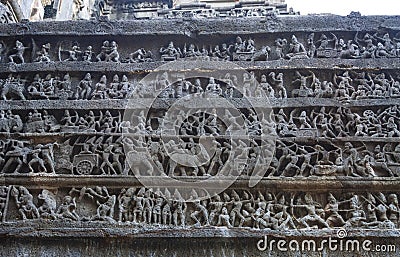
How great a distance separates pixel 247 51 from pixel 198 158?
1812mm

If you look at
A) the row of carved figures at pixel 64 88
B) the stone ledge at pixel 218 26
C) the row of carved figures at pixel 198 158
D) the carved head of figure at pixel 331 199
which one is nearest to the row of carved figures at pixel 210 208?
the carved head of figure at pixel 331 199

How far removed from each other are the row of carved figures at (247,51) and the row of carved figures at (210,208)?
2026 mm

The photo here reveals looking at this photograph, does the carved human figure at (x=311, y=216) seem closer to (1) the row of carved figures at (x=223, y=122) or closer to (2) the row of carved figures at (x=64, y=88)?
(1) the row of carved figures at (x=223, y=122)

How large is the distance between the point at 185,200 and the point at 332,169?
68.3 inches

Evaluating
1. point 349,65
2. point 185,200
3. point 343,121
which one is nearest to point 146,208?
point 185,200

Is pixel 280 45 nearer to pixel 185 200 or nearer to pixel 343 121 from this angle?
pixel 343 121

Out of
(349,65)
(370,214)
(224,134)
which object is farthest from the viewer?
(349,65)

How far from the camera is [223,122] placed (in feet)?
21.9

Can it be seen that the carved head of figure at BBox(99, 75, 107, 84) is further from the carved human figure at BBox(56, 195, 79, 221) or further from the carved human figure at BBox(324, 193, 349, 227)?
the carved human figure at BBox(324, 193, 349, 227)

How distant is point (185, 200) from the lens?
6125 millimetres

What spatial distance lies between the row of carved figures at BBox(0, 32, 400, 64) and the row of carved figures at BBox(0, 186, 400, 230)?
6.65ft

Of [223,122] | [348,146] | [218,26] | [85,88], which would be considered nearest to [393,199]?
[348,146]

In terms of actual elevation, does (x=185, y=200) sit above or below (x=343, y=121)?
below

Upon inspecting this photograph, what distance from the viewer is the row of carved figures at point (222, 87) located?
22.7 ft
